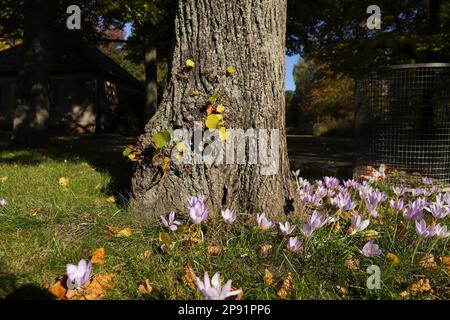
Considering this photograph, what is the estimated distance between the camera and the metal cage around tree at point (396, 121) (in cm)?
555

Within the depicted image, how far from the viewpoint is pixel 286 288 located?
76.3 inches

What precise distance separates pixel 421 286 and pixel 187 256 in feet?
3.94

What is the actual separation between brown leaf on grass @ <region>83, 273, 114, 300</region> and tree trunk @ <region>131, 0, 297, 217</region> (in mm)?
942

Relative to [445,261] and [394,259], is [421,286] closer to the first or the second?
[394,259]

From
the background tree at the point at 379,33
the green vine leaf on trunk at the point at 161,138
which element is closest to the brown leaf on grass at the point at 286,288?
the green vine leaf on trunk at the point at 161,138

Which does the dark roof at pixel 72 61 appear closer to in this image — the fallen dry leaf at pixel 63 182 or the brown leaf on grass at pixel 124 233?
the fallen dry leaf at pixel 63 182

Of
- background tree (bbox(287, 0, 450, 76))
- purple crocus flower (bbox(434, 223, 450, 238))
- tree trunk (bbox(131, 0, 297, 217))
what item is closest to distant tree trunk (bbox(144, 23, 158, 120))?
background tree (bbox(287, 0, 450, 76))

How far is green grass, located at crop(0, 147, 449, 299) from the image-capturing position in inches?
77.5

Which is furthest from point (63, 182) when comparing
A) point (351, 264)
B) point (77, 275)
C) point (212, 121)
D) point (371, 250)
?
point (371, 250)

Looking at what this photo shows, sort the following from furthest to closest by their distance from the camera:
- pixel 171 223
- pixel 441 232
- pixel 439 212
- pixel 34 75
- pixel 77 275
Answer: pixel 34 75 → pixel 439 212 → pixel 171 223 → pixel 441 232 → pixel 77 275

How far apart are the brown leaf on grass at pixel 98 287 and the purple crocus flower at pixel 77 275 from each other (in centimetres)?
10

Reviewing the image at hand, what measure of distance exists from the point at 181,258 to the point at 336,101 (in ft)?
98.5
